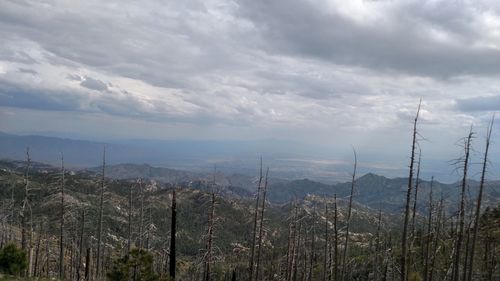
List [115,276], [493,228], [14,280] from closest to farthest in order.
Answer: [14,280] < [115,276] < [493,228]

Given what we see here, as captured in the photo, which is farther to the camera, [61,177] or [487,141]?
[61,177]

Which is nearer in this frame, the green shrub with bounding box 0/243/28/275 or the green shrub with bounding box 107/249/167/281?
the green shrub with bounding box 107/249/167/281

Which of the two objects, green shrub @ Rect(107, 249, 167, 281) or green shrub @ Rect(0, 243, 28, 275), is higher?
green shrub @ Rect(107, 249, 167, 281)

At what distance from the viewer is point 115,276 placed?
32.2 meters

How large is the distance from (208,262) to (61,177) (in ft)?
62.8

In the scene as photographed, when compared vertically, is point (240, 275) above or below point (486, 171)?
below

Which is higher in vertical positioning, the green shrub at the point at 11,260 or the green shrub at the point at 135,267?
the green shrub at the point at 135,267

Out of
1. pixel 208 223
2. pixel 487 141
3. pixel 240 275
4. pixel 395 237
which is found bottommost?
pixel 240 275

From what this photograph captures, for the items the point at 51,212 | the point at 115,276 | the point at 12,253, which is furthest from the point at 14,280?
the point at 51,212

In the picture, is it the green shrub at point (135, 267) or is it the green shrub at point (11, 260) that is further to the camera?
the green shrub at point (11, 260)

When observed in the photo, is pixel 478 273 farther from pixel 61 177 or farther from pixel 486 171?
pixel 61 177

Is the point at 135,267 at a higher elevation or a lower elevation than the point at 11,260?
higher

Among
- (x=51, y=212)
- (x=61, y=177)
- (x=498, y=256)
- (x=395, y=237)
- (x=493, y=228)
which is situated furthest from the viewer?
(x=51, y=212)

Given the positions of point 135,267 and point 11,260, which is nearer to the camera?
point 135,267
